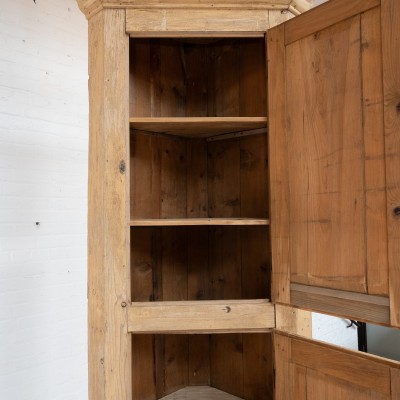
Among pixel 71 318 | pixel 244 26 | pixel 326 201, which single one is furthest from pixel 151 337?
pixel 244 26

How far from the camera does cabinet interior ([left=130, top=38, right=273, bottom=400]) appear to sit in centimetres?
185

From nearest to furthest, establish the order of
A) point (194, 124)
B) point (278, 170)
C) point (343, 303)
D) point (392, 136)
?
1. point (392, 136)
2. point (343, 303)
3. point (278, 170)
4. point (194, 124)

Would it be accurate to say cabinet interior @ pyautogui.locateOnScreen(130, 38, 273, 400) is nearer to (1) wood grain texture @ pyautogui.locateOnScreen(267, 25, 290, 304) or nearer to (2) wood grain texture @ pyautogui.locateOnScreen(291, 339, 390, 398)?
(1) wood grain texture @ pyautogui.locateOnScreen(267, 25, 290, 304)

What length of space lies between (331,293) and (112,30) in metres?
1.20

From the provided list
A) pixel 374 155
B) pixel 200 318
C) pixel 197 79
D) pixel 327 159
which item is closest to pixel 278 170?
pixel 327 159

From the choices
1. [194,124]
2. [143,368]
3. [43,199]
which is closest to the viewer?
[194,124]

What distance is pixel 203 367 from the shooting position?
2072 mm

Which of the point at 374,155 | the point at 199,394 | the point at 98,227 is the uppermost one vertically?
the point at 374,155

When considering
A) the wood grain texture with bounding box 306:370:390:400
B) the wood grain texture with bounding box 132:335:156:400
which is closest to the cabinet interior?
the wood grain texture with bounding box 132:335:156:400

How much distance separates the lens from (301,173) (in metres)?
1.36

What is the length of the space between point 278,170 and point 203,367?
1181mm

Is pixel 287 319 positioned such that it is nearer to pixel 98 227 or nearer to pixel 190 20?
pixel 98 227

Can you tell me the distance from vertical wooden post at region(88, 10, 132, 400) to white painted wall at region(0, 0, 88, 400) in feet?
2.63

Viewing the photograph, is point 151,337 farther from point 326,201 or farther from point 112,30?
point 112,30
